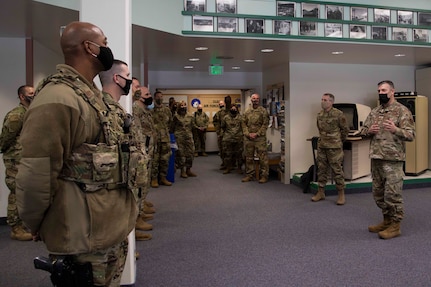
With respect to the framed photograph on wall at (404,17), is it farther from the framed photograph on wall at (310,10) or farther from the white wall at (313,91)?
the white wall at (313,91)

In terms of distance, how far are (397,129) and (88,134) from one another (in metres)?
3.27

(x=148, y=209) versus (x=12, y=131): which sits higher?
(x=12, y=131)

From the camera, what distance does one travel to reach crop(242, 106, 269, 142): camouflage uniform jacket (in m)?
6.96

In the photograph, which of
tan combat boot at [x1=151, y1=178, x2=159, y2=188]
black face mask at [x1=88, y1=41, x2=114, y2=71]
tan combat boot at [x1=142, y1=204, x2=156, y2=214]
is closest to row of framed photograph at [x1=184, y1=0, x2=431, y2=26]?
tan combat boot at [x1=142, y1=204, x2=156, y2=214]

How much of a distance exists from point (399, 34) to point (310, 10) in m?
1.47

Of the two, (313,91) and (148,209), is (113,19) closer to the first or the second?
(148,209)

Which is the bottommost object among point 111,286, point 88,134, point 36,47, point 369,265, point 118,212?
point 369,265

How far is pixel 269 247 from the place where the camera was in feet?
12.1

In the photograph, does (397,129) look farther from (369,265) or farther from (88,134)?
(88,134)

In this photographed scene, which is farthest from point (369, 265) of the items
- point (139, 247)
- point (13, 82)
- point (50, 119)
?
point (13, 82)

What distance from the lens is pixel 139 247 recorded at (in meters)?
3.73

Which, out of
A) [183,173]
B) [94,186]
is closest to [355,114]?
[183,173]

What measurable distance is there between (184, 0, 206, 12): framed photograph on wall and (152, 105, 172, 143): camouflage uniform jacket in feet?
7.38

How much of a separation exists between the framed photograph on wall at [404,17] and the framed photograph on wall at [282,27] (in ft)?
6.01
